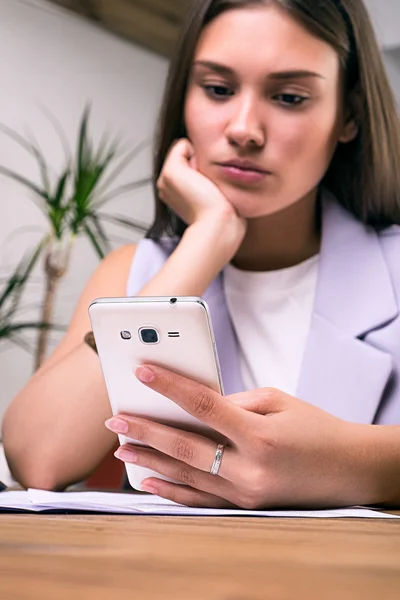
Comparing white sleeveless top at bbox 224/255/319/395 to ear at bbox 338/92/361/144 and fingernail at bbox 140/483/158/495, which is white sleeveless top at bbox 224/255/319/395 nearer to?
ear at bbox 338/92/361/144

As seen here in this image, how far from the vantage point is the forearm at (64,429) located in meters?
1.06

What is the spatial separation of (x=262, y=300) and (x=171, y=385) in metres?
0.66

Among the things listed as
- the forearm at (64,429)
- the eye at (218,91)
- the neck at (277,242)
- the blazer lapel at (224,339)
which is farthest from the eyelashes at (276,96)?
the forearm at (64,429)

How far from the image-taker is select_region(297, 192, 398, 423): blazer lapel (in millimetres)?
1129

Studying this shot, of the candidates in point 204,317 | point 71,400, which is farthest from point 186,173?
point 204,317

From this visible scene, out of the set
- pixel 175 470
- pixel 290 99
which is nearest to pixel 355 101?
pixel 290 99

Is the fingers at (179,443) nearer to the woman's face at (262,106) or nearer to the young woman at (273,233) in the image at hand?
the young woman at (273,233)

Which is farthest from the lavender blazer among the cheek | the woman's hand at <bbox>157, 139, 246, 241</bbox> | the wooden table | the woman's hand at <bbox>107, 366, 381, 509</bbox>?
the wooden table

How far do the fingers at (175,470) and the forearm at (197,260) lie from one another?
327 millimetres

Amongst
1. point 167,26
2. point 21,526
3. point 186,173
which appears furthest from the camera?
point 167,26

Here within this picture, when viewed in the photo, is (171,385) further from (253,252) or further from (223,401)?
(253,252)

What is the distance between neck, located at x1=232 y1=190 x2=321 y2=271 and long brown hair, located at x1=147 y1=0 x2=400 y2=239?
0.09m

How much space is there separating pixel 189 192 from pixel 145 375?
646 mm

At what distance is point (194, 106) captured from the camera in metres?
1.30
